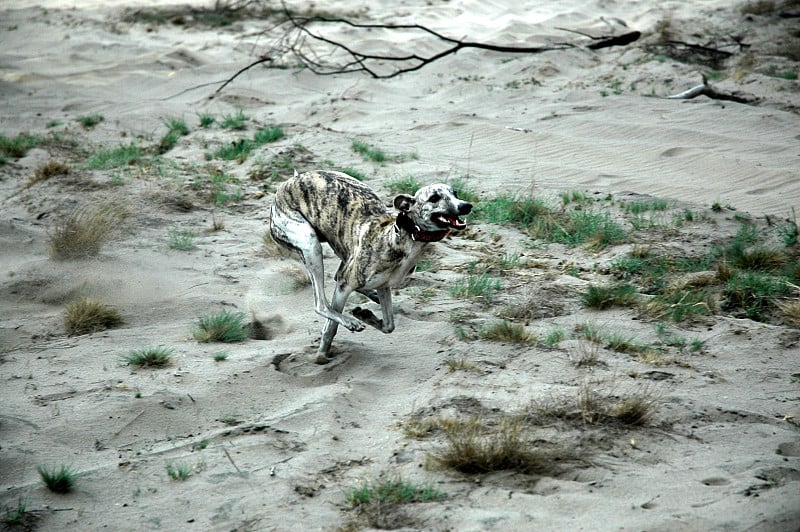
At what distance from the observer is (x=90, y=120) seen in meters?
12.6

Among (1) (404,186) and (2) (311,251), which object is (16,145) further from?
(2) (311,251)

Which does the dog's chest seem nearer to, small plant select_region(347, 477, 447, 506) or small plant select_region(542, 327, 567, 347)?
small plant select_region(542, 327, 567, 347)

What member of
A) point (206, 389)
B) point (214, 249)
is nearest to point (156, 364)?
point (206, 389)

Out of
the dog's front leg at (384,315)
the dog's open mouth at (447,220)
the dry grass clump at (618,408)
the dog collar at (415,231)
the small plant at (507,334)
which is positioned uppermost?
the dog's open mouth at (447,220)

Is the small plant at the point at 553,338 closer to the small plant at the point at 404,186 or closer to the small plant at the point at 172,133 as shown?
the small plant at the point at 404,186

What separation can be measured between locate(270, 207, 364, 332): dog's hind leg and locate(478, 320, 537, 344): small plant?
3.24ft

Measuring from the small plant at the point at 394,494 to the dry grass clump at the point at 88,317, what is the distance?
320 centimetres

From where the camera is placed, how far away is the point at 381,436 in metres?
4.92

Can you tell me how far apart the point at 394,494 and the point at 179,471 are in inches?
48.4

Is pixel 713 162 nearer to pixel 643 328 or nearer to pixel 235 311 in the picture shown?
pixel 643 328

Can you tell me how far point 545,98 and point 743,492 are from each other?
9.49 meters

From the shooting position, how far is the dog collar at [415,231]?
513cm

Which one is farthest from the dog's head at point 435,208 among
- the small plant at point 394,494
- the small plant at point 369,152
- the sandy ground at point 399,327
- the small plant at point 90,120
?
the small plant at point 90,120

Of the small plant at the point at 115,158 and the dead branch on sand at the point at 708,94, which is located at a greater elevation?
the dead branch on sand at the point at 708,94
